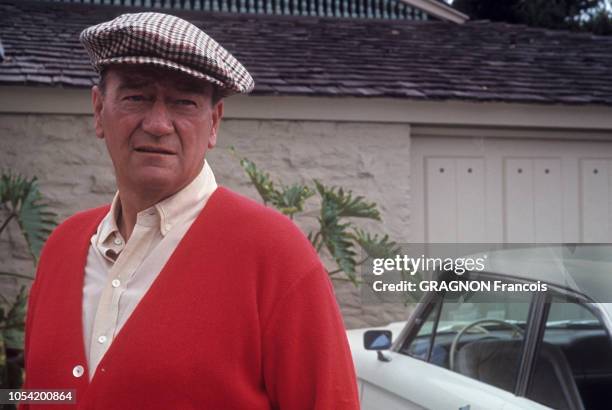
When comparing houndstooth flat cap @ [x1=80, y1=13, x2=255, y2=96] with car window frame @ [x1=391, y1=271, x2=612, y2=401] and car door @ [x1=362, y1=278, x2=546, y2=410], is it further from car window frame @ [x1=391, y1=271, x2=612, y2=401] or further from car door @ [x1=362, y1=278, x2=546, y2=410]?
car door @ [x1=362, y1=278, x2=546, y2=410]

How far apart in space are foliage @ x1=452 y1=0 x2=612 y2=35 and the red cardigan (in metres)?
15.6

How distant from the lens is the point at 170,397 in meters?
1.56

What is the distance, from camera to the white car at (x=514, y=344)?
2740 millimetres

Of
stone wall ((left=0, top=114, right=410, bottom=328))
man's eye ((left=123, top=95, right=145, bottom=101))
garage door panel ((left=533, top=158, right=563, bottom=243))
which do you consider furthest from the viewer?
garage door panel ((left=533, top=158, right=563, bottom=243))

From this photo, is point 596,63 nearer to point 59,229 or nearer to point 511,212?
point 511,212

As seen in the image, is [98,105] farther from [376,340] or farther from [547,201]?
[547,201]

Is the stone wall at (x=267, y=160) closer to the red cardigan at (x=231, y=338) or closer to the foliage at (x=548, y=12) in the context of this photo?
the red cardigan at (x=231, y=338)

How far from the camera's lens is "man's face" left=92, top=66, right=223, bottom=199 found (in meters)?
1.75

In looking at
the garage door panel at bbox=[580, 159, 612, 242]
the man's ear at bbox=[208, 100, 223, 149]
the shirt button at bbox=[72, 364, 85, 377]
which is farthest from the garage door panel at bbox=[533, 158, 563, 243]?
the shirt button at bbox=[72, 364, 85, 377]

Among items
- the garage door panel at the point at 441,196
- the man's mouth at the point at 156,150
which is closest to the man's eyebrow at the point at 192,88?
the man's mouth at the point at 156,150

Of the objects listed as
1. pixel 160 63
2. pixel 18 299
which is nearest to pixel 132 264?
pixel 160 63

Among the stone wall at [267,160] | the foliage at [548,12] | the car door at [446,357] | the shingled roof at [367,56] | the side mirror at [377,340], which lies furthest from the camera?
the foliage at [548,12]

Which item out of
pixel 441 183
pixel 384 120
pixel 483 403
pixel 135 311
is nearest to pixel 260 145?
pixel 384 120

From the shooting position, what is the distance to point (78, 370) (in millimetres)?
1665
